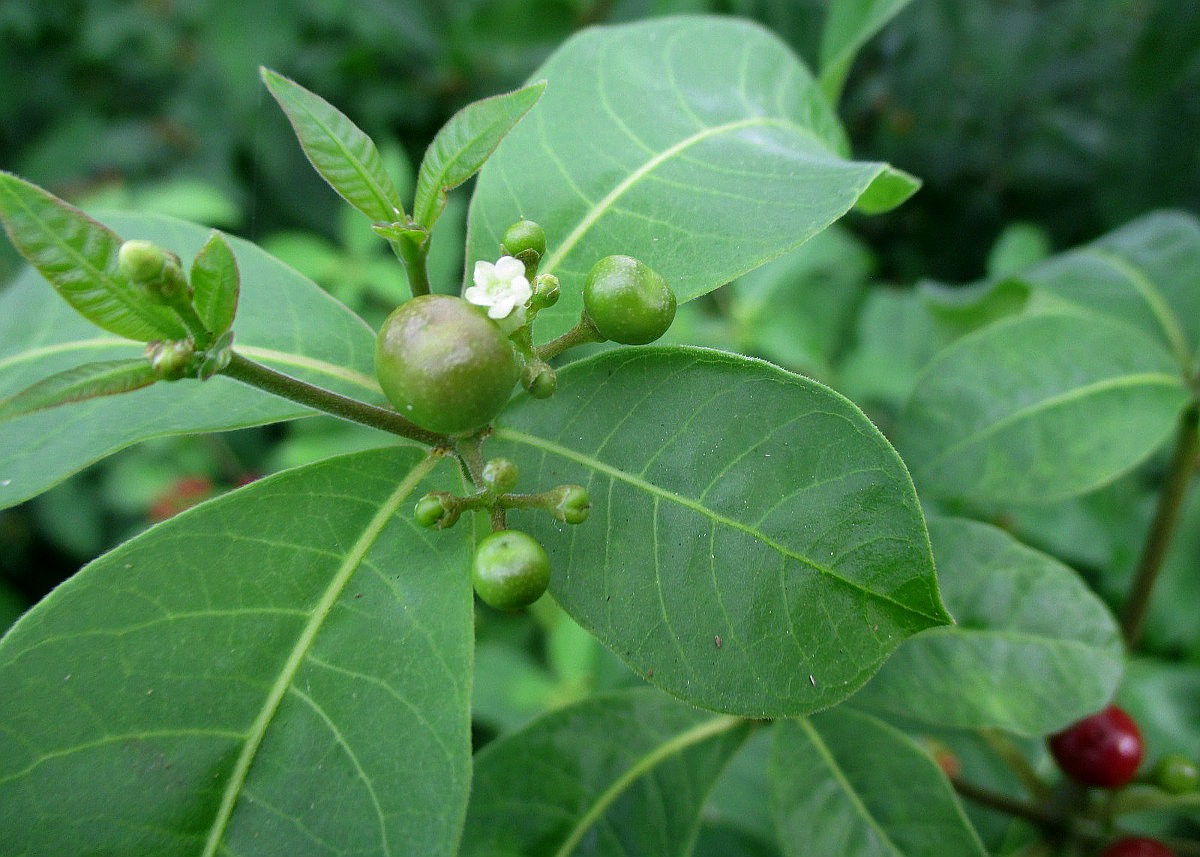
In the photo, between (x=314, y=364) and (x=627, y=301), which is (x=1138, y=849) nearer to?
(x=627, y=301)

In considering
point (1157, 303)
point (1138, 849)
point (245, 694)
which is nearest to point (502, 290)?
point (245, 694)

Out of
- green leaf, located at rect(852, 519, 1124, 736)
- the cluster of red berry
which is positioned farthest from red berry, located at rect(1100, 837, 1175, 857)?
green leaf, located at rect(852, 519, 1124, 736)

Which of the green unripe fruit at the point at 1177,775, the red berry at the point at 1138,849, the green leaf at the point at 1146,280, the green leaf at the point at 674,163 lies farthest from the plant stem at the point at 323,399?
the green leaf at the point at 1146,280

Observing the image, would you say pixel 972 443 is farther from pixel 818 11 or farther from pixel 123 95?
pixel 123 95

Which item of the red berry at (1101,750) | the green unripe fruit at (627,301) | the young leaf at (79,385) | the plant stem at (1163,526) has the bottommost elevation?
the red berry at (1101,750)

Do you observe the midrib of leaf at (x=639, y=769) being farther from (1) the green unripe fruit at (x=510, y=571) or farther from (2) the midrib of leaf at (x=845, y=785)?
(1) the green unripe fruit at (x=510, y=571)

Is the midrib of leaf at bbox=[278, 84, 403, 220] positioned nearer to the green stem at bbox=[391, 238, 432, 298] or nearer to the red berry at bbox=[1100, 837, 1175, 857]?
the green stem at bbox=[391, 238, 432, 298]

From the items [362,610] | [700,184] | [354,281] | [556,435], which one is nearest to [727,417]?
[556,435]
